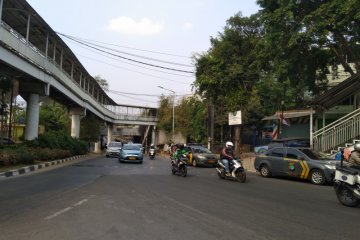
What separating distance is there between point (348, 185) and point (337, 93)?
14.8 meters

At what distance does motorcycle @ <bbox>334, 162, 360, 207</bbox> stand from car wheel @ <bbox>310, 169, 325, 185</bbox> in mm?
5860

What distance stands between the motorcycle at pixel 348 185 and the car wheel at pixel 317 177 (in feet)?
19.2

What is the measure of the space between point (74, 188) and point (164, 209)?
187 inches

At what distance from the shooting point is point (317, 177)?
55.9 feet

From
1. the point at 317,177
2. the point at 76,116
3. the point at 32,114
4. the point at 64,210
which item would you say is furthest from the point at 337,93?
the point at 76,116

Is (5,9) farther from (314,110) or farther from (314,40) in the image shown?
(314,110)

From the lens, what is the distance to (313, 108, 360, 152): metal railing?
22.3 metres

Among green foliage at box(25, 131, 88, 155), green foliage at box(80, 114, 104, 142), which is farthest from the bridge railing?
green foliage at box(80, 114, 104, 142)

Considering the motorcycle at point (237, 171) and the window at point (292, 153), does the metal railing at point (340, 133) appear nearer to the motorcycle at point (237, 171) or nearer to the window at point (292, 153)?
the window at point (292, 153)

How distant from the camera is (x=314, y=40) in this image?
21859 millimetres

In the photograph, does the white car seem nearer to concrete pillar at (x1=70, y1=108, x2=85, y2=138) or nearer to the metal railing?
concrete pillar at (x1=70, y1=108, x2=85, y2=138)

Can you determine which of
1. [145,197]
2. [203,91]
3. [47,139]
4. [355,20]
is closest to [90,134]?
[203,91]

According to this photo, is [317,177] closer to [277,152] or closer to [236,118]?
[277,152]

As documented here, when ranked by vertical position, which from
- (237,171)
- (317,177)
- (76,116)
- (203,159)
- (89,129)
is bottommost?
(317,177)
